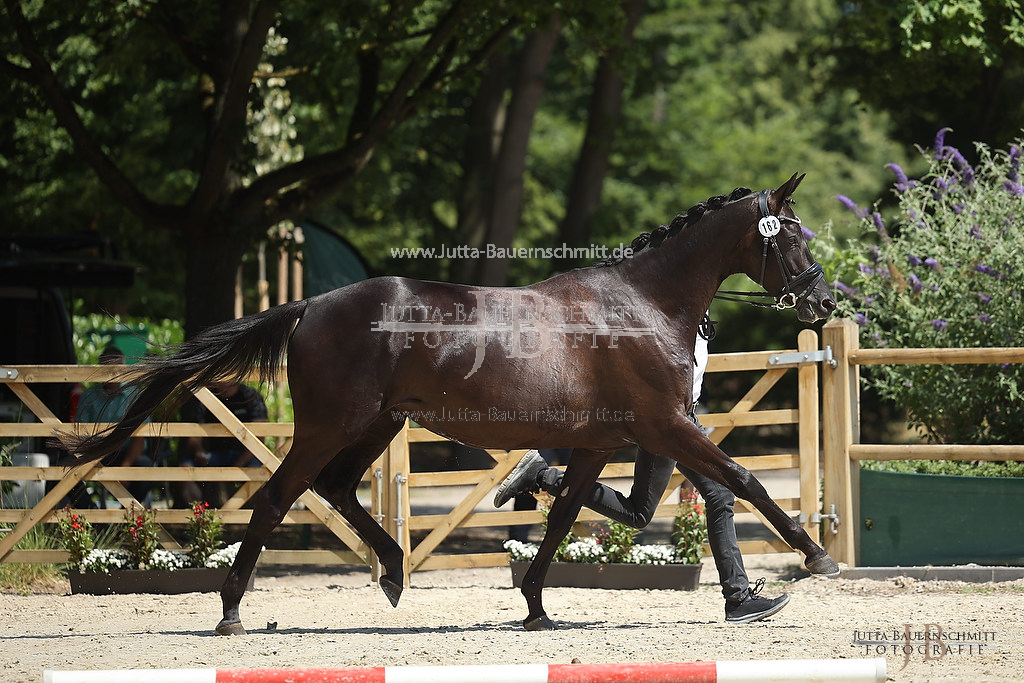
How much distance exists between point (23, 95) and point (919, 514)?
30.1 ft

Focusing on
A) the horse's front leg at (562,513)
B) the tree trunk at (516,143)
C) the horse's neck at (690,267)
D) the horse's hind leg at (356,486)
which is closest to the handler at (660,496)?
the horse's front leg at (562,513)

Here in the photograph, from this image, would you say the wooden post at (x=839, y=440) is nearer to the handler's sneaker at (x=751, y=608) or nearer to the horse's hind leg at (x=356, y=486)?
the handler's sneaker at (x=751, y=608)

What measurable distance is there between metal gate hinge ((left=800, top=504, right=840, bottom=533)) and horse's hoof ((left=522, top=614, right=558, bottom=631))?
99.4 inches

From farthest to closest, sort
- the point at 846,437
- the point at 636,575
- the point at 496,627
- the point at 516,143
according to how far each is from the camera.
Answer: the point at 516,143 → the point at 846,437 → the point at 636,575 → the point at 496,627

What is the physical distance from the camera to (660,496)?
6352 mm

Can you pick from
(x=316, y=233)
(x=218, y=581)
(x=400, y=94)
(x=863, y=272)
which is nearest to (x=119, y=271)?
(x=316, y=233)

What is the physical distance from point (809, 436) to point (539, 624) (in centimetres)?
284

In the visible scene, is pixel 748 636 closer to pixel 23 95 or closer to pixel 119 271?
pixel 119 271

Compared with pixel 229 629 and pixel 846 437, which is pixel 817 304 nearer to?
pixel 846 437

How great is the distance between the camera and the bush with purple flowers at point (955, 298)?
8.17 m

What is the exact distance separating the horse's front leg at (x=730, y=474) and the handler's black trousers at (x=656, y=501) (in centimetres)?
55

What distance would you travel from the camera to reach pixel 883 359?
24.8ft

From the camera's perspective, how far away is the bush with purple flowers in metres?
8.17

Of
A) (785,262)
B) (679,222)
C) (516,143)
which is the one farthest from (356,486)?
(516,143)
